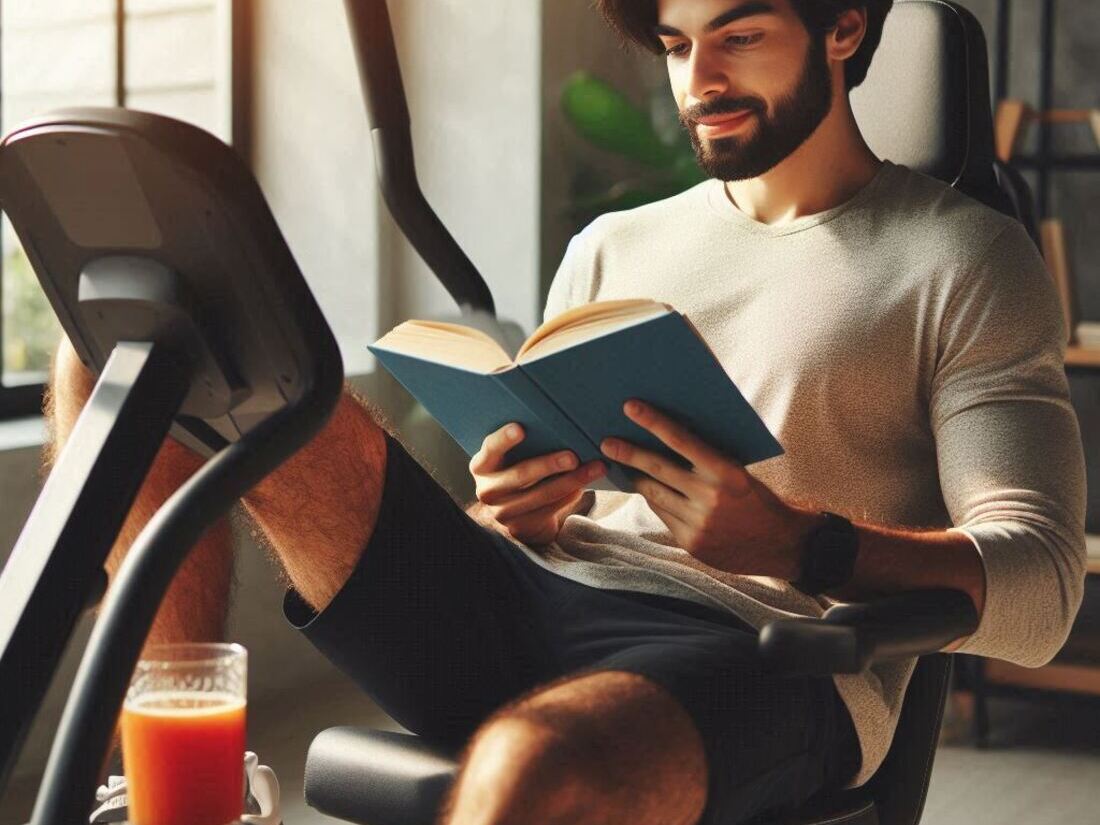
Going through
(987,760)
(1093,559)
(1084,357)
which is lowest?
(987,760)

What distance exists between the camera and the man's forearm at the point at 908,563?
1161 millimetres

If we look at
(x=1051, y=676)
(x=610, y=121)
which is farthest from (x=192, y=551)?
(x=610, y=121)

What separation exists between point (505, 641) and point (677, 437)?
0.28m

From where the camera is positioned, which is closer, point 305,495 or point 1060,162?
point 305,495

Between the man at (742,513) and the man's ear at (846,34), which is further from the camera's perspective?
the man's ear at (846,34)

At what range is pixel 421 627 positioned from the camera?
4.10ft

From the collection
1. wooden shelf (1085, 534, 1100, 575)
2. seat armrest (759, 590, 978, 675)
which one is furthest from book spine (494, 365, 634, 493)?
wooden shelf (1085, 534, 1100, 575)

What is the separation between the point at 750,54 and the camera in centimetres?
151

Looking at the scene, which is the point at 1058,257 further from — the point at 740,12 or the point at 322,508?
the point at 322,508

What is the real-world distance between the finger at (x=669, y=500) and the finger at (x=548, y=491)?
41mm

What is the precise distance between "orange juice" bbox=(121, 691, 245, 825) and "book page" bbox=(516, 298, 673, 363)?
0.34m

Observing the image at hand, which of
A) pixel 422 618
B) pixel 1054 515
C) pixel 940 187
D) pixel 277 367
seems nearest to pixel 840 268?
pixel 940 187

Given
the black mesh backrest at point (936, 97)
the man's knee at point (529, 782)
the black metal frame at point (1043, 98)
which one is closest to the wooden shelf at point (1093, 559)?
the black metal frame at point (1043, 98)

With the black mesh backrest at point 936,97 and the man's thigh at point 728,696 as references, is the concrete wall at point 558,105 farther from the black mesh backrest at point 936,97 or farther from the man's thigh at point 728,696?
the man's thigh at point 728,696
